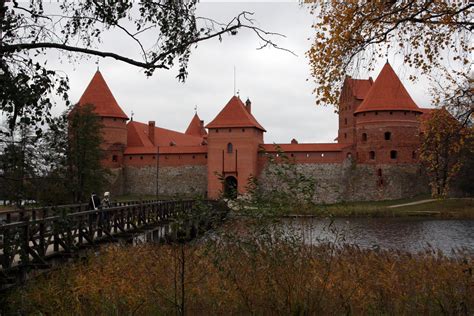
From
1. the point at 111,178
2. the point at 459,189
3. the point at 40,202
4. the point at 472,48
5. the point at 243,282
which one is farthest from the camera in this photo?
the point at 111,178

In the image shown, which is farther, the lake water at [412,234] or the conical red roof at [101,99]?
the conical red roof at [101,99]

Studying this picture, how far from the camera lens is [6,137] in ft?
14.0

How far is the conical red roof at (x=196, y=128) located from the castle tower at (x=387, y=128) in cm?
2674

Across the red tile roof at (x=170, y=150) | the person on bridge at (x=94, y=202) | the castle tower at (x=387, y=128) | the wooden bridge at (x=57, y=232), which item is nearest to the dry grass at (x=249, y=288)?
the wooden bridge at (x=57, y=232)

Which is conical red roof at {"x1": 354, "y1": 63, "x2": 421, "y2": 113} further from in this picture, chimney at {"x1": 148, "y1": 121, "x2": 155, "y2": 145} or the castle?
chimney at {"x1": 148, "y1": 121, "x2": 155, "y2": 145}

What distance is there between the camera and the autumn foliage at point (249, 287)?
17.0 feet

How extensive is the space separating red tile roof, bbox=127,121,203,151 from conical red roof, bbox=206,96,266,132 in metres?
6.29

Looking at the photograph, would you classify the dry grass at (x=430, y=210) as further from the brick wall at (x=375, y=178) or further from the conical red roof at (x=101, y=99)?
the conical red roof at (x=101, y=99)

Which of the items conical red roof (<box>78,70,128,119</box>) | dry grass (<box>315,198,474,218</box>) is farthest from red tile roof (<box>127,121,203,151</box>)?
dry grass (<box>315,198,474,218</box>)

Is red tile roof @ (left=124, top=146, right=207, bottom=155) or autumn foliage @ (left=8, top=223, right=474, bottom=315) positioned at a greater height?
red tile roof @ (left=124, top=146, right=207, bottom=155)

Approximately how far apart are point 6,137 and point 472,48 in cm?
544

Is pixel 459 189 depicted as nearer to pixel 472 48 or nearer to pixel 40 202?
pixel 472 48

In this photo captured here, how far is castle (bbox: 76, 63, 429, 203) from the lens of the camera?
114ft

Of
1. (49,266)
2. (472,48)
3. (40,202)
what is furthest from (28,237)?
(472,48)
